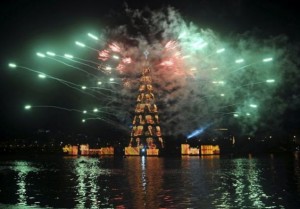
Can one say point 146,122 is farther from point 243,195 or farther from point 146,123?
point 243,195

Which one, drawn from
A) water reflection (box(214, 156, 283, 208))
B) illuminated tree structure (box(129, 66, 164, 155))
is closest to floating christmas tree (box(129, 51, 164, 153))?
illuminated tree structure (box(129, 66, 164, 155))

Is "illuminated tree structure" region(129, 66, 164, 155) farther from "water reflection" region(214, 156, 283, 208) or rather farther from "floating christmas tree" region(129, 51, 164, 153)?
"water reflection" region(214, 156, 283, 208)

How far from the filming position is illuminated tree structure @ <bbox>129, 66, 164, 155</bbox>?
3999 inches

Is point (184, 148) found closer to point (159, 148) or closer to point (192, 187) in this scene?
point (159, 148)

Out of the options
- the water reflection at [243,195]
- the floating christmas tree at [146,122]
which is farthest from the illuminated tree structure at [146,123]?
the water reflection at [243,195]

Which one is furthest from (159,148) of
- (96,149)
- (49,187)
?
(49,187)

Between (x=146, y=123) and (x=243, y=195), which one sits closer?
(x=243, y=195)

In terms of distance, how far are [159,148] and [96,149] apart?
2027 centimetres

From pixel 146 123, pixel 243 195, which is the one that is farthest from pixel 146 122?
pixel 243 195

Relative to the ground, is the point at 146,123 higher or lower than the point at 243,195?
higher

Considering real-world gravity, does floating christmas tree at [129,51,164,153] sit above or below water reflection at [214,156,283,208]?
above

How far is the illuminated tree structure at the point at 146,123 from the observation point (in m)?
102

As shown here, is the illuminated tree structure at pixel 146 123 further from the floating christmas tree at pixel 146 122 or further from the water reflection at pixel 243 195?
the water reflection at pixel 243 195

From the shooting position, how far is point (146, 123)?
103688 mm
